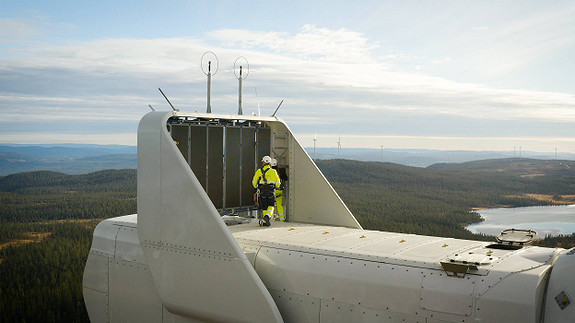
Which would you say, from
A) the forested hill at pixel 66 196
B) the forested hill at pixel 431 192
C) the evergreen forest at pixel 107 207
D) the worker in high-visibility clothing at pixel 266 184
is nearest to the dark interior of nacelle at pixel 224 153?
the worker in high-visibility clothing at pixel 266 184

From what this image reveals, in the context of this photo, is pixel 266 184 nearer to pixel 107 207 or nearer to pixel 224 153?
pixel 224 153

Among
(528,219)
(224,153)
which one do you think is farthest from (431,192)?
(224,153)

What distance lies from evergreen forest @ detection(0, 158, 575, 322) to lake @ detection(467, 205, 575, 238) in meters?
1.92

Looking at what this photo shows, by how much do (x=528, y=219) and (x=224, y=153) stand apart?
54997 mm

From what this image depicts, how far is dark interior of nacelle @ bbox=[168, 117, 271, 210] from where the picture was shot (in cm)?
1178

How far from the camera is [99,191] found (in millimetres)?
75875

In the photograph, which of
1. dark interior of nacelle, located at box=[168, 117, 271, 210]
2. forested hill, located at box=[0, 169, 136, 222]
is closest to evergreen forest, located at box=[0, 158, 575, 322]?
forested hill, located at box=[0, 169, 136, 222]

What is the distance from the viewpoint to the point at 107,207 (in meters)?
56.1

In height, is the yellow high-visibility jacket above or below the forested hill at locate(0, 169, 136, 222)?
above

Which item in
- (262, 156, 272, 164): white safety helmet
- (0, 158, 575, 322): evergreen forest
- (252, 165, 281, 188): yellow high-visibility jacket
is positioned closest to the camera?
(262, 156, 272, 164): white safety helmet

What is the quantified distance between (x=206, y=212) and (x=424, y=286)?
358 cm

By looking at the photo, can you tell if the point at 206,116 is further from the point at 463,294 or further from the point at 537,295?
the point at 537,295

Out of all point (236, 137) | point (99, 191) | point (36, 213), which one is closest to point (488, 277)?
point (236, 137)

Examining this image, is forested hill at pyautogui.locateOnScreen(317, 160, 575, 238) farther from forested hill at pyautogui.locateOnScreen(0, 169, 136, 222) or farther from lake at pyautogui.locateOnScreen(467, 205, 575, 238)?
forested hill at pyautogui.locateOnScreen(0, 169, 136, 222)
